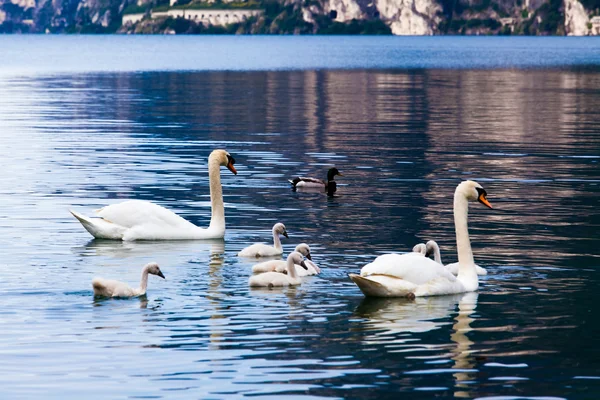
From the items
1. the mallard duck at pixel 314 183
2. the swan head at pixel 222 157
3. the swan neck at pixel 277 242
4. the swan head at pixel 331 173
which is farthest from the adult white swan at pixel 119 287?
the swan head at pixel 331 173

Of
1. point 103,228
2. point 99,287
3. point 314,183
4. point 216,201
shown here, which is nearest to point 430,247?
point 216,201

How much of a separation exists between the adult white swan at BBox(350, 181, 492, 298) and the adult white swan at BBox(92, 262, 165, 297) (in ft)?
9.29

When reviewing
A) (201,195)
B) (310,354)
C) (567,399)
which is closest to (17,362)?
(310,354)

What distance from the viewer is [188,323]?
1578 centimetres

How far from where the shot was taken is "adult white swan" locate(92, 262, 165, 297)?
17.0 metres

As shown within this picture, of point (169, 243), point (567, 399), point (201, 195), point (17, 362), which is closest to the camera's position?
point (567, 399)

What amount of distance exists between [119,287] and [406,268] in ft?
12.9

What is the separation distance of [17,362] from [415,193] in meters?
16.4

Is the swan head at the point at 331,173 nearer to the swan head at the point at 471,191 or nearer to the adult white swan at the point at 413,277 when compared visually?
the swan head at the point at 471,191

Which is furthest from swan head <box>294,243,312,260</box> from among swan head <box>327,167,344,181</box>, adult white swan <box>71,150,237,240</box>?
swan head <box>327,167,344,181</box>

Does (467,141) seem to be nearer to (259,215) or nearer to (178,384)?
(259,215)

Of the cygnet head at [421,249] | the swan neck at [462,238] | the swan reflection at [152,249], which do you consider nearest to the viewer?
the swan neck at [462,238]

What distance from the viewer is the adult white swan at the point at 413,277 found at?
17.0 metres

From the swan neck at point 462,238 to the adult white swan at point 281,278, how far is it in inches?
90.8
